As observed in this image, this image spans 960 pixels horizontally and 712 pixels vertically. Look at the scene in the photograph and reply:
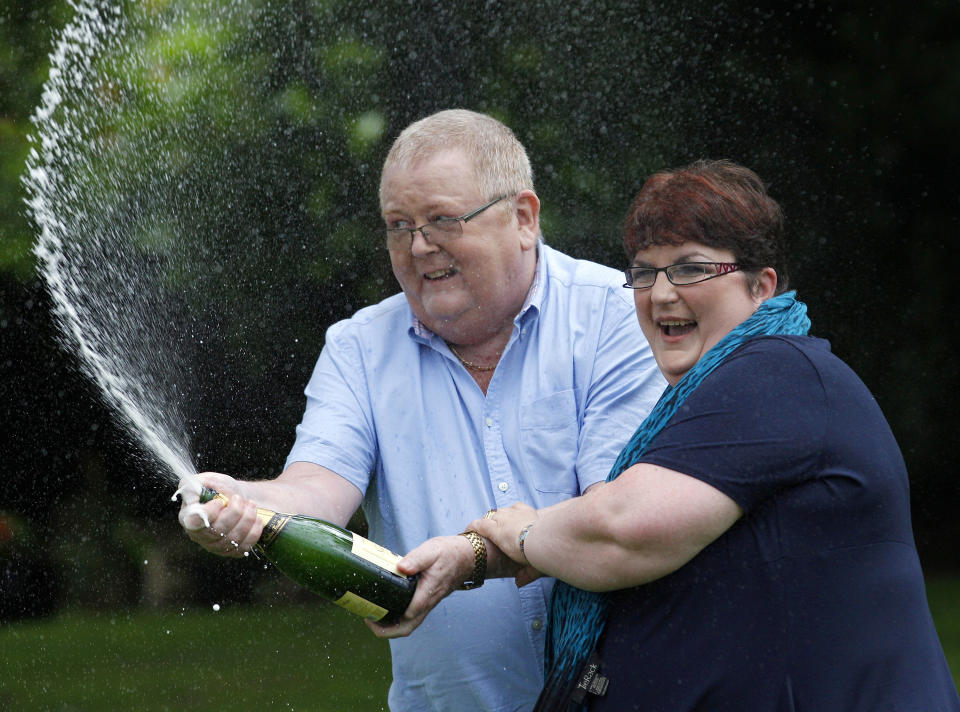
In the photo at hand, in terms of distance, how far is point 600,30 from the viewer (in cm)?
754

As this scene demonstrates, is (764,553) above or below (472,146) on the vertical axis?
below

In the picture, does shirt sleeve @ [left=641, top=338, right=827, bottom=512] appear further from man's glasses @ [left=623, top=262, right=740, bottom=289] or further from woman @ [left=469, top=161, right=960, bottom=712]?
man's glasses @ [left=623, top=262, right=740, bottom=289]

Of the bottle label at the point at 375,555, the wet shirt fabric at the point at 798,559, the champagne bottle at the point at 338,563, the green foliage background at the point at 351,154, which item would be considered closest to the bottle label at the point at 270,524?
the champagne bottle at the point at 338,563

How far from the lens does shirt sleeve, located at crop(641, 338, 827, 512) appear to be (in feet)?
6.94

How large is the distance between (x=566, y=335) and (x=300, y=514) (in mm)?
811

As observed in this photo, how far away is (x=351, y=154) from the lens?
6703mm

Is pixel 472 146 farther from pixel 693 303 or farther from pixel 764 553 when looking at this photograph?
pixel 764 553

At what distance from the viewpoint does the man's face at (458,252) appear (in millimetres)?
2969

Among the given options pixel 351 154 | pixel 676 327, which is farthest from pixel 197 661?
pixel 676 327

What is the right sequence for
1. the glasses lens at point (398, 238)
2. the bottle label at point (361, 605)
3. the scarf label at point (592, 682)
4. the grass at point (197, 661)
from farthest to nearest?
the grass at point (197, 661), the glasses lens at point (398, 238), the bottle label at point (361, 605), the scarf label at point (592, 682)

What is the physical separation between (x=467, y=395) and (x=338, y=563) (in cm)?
62

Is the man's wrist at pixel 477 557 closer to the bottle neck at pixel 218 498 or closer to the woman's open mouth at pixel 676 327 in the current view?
the bottle neck at pixel 218 498

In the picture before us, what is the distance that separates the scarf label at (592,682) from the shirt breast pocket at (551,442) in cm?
Result: 59

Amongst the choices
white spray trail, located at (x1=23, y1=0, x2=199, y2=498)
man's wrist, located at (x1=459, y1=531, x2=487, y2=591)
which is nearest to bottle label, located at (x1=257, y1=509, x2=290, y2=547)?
man's wrist, located at (x1=459, y1=531, x2=487, y2=591)
